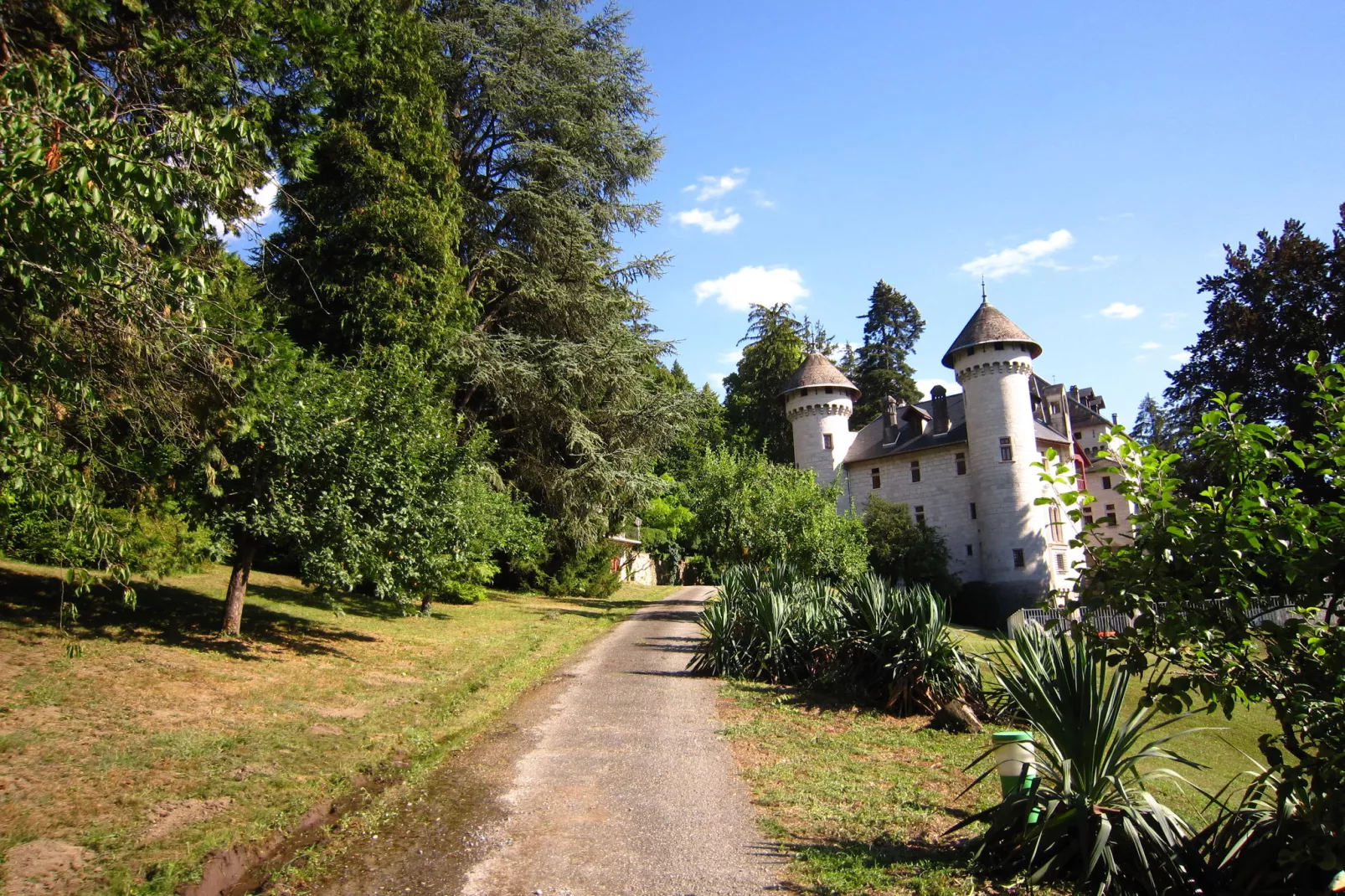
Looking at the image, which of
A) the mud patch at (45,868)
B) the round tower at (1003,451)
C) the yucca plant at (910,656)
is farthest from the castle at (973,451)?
the mud patch at (45,868)

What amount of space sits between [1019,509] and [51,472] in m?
42.9

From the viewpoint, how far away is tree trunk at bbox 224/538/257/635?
40.2 ft

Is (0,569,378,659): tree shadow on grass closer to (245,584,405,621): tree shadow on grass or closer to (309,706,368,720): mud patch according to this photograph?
(245,584,405,621): tree shadow on grass

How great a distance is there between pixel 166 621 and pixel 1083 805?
1283cm

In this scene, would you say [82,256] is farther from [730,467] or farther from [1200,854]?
[730,467]

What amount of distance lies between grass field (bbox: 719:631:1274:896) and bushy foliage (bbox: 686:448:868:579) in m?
10.4

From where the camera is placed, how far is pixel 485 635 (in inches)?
654

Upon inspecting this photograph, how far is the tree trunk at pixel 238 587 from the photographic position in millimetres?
12266

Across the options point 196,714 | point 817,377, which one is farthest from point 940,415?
point 196,714

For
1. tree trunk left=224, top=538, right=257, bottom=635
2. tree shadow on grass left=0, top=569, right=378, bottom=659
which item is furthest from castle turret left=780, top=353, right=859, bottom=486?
tree trunk left=224, top=538, right=257, bottom=635

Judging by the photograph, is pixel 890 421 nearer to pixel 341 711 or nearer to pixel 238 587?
pixel 238 587

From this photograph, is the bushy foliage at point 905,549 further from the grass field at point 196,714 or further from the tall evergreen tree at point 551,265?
the grass field at point 196,714

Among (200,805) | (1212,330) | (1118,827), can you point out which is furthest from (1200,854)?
(1212,330)

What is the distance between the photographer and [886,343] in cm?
6556
